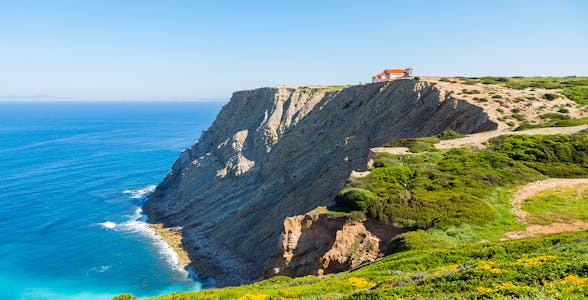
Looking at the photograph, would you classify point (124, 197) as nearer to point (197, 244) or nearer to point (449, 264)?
point (197, 244)

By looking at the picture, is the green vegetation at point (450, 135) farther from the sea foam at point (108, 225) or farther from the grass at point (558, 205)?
the sea foam at point (108, 225)

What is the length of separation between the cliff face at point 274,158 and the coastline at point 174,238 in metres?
1.18

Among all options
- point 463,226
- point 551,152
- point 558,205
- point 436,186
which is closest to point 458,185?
point 436,186

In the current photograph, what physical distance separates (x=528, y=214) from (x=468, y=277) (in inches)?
467

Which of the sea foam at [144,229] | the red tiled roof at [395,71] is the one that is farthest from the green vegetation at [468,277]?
the red tiled roof at [395,71]

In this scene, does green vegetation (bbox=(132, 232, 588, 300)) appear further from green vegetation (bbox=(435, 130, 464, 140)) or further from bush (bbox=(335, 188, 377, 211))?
green vegetation (bbox=(435, 130, 464, 140))

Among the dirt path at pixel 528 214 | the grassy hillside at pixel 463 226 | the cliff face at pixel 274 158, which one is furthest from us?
the cliff face at pixel 274 158

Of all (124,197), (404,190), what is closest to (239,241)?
(404,190)

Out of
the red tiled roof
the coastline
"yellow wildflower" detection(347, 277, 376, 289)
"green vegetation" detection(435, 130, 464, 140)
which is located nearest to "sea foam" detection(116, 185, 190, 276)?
the coastline

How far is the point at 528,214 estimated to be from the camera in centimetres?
2072

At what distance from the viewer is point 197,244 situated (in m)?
52.8

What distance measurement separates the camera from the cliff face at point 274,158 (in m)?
42.6

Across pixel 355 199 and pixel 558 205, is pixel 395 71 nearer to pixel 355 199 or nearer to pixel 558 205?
pixel 355 199

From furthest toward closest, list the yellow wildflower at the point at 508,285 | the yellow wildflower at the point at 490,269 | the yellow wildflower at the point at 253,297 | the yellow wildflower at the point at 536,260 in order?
the yellow wildflower at the point at 253,297
the yellow wildflower at the point at 536,260
the yellow wildflower at the point at 490,269
the yellow wildflower at the point at 508,285
